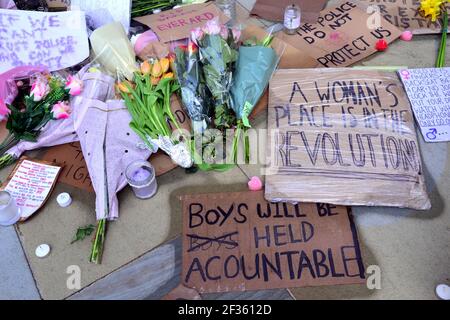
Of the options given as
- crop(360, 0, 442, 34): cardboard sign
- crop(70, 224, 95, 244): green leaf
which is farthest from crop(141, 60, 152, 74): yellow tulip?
crop(360, 0, 442, 34): cardboard sign

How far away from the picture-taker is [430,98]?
2.28m

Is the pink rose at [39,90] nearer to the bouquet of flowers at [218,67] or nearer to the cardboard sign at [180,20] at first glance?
the cardboard sign at [180,20]

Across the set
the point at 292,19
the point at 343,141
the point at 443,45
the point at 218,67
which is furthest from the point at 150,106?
the point at 443,45

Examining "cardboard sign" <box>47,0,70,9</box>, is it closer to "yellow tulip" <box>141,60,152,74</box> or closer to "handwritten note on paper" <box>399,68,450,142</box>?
"yellow tulip" <box>141,60,152,74</box>

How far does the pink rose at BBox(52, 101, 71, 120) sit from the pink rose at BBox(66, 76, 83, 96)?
0.09m

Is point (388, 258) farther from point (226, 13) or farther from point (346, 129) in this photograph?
point (226, 13)

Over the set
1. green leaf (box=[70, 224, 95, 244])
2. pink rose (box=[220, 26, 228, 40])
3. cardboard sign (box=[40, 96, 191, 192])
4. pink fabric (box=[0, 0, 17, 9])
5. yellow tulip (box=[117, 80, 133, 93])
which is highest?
pink fabric (box=[0, 0, 17, 9])

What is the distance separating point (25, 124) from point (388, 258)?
6.56ft

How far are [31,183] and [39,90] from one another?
551 mm

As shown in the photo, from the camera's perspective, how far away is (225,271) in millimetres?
1742

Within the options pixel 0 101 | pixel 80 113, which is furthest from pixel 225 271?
pixel 0 101

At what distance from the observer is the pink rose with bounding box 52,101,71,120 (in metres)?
2.20

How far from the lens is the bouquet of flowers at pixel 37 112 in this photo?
2195 millimetres

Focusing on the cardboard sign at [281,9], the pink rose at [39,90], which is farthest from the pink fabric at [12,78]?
the cardboard sign at [281,9]
